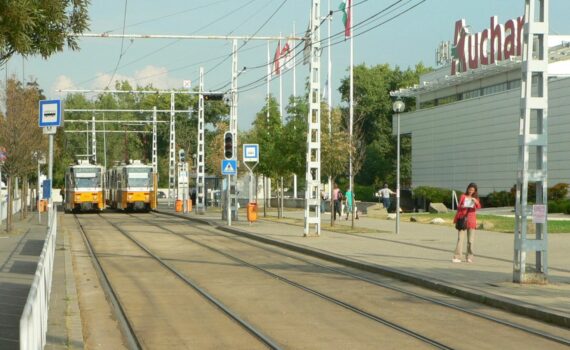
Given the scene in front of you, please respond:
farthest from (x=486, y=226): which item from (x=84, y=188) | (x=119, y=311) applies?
(x=84, y=188)

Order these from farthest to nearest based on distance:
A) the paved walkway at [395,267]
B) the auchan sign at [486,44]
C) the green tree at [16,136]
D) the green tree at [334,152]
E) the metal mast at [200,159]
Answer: the auchan sign at [486,44] < the metal mast at [200,159] < the green tree at [334,152] < the green tree at [16,136] < the paved walkway at [395,267]

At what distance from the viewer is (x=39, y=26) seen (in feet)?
40.5

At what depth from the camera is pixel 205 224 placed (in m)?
45.9

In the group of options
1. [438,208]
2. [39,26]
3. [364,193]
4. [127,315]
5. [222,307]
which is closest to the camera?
[39,26]

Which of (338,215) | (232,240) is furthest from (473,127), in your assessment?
(232,240)

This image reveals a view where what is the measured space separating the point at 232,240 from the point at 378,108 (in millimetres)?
77749

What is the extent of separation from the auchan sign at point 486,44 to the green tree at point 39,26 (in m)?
46.7

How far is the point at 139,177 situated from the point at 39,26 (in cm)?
5285

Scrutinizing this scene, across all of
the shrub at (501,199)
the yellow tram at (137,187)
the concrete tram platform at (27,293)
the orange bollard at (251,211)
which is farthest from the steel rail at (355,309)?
the yellow tram at (137,187)

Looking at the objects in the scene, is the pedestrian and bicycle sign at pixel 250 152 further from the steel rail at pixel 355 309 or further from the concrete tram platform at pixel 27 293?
the steel rail at pixel 355 309

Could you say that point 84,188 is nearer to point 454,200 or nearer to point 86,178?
point 86,178

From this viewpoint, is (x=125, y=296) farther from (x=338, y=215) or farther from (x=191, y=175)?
(x=191, y=175)

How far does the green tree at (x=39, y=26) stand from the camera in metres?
11.4

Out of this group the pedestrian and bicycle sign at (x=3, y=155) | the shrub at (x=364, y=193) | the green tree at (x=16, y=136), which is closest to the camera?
the pedestrian and bicycle sign at (x=3, y=155)
